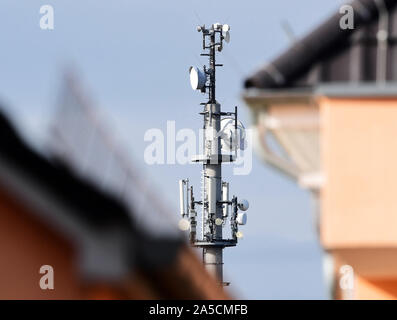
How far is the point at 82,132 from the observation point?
8391mm

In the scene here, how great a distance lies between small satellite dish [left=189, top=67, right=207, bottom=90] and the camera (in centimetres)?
3830

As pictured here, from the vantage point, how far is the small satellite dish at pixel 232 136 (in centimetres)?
3638

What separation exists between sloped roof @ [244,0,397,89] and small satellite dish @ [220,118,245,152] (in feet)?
75.7

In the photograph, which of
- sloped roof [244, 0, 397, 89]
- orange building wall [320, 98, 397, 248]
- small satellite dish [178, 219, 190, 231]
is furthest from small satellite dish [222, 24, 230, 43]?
orange building wall [320, 98, 397, 248]

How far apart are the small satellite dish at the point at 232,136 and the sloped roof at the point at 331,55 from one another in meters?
23.1

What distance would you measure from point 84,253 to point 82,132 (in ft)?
3.09

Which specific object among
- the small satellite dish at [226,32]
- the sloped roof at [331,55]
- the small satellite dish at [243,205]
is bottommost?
the sloped roof at [331,55]

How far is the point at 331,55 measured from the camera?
12891 millimetres

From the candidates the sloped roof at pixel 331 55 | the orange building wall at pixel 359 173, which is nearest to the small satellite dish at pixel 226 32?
the sloped roof at pixel 331 55

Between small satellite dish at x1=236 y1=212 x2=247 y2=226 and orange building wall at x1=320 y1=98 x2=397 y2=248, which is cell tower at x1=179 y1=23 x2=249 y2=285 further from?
orange building wall at x1=320 y1=98 x2=397 y2=248

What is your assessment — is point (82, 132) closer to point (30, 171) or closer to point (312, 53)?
point (30, 171)

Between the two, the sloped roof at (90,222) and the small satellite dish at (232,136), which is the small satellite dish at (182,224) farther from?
the small satellite dish at (232,136)
